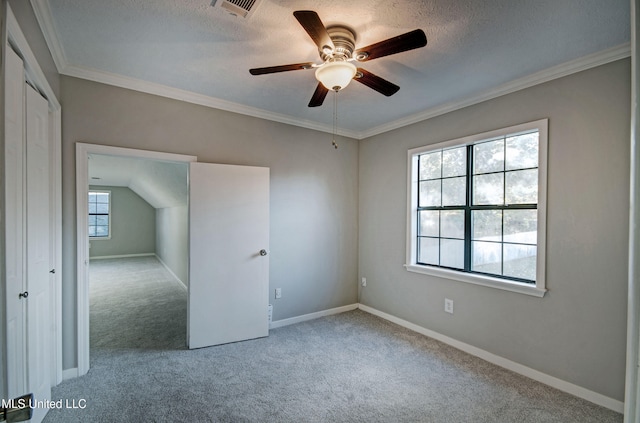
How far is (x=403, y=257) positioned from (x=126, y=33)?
10.7ft

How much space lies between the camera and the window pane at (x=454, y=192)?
10.3ft

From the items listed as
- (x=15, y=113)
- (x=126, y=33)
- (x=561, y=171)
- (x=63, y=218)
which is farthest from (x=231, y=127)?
(x=561, y=171)

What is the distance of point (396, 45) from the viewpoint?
1.61 m

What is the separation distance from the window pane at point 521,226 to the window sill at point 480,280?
0.38 m

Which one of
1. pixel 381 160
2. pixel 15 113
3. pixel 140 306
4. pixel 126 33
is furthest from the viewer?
Answer: pixel 140 306

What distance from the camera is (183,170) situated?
434 centimetres

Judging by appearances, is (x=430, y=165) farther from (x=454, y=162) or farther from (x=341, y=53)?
(x=341, y=53)

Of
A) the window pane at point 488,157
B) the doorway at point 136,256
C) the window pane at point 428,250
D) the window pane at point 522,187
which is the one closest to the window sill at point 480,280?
the window pane at point 428,250

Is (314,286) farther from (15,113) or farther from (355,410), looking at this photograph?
(15,113)

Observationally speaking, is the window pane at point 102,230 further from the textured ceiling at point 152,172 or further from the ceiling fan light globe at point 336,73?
the ceiling fan light globe at point 336,73

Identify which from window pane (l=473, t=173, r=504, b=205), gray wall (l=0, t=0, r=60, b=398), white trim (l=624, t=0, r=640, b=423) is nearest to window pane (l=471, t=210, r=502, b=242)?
window pane (l=473, t=173, r=504, b=205)

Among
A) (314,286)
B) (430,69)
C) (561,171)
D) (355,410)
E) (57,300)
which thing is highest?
(430,69)

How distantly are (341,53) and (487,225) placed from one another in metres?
2.09

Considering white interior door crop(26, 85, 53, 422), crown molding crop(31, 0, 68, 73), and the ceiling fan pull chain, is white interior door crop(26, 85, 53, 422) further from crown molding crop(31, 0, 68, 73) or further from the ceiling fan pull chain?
the ceiling fan pull chain
